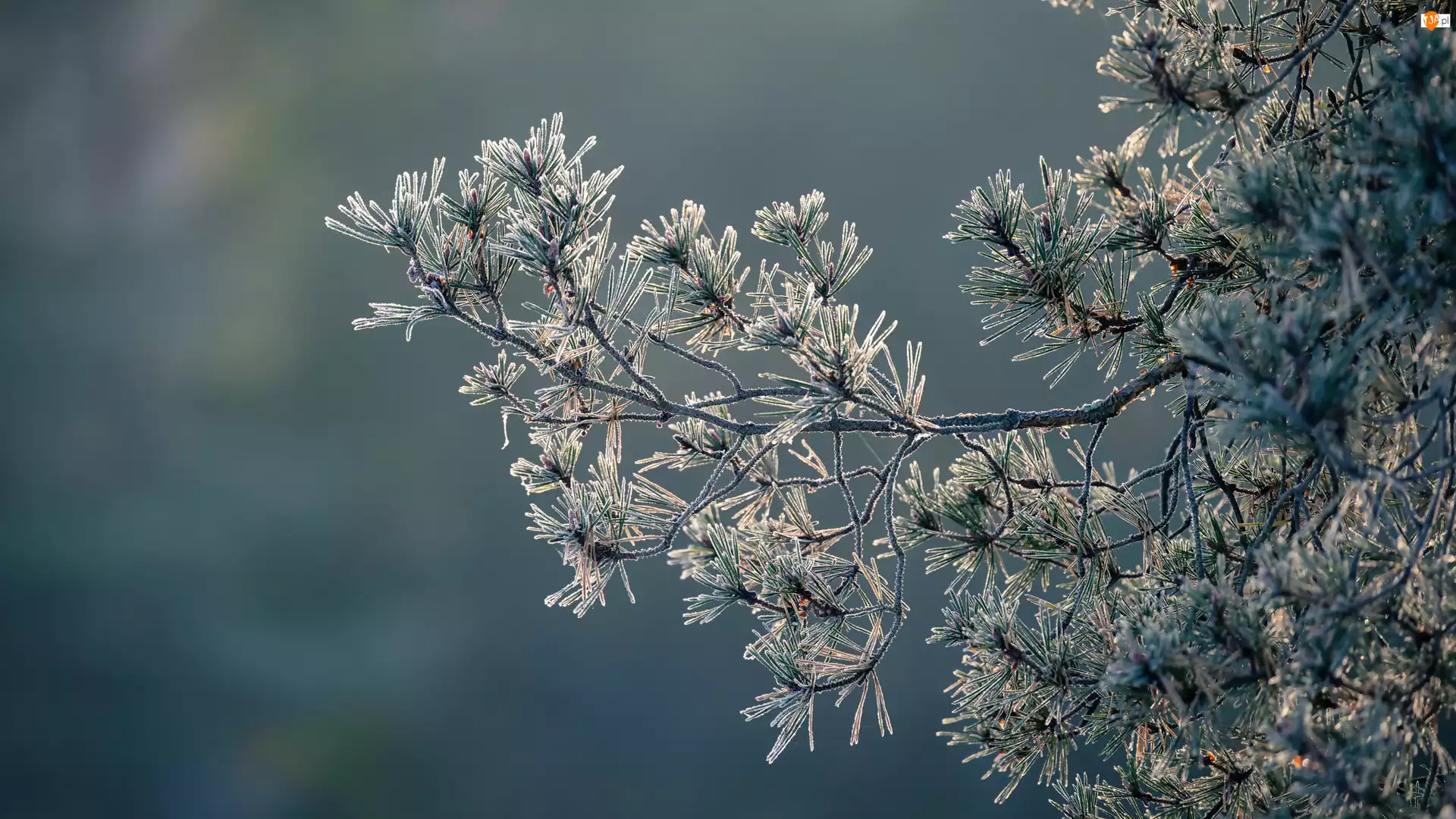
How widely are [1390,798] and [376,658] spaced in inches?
125

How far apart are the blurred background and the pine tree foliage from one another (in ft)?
7.68

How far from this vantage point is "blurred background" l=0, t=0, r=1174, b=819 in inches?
121

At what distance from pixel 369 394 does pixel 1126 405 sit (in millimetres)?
2946

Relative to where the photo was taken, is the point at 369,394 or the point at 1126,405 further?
the point at 369,394

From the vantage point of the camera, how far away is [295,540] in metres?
3.12

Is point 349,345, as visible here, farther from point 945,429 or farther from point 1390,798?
point 1390,798

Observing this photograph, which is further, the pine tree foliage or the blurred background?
the blurred background

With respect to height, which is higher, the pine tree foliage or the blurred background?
the blurred background

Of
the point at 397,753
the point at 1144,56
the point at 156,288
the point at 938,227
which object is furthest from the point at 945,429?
the point at 156,288

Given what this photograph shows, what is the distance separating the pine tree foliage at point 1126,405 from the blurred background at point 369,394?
2.34m

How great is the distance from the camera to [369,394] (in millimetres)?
3232

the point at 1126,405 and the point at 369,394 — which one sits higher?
the point at 369,394

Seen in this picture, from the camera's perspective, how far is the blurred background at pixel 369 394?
121 inches

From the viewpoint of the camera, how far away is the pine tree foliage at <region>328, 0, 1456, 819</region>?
0.52 metres
